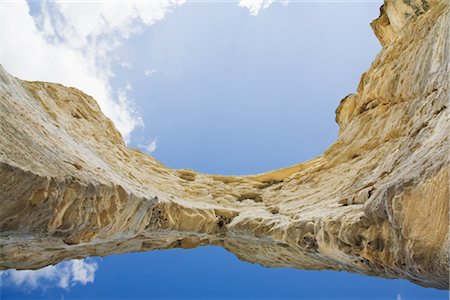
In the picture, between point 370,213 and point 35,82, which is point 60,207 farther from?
point 35,82

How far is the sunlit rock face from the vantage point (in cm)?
558

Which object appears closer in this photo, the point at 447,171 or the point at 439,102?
the point at 447,171

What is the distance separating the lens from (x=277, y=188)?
15.5 m

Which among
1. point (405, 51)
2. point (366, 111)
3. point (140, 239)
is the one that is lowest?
point (140, 239)

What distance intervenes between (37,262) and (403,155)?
959 cm

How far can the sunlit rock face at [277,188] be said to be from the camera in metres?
5.58

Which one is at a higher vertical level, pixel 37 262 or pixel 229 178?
pixel 229 178

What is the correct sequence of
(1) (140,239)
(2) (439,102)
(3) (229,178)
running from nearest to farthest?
(2) (439,102) → (1) (140,239) → (3) (229,178)

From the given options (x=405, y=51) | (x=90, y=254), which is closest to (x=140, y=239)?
(x=90, y=254)

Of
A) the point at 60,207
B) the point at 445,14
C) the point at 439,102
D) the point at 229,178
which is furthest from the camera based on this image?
the point at 229,178

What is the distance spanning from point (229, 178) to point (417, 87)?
9.02 meters

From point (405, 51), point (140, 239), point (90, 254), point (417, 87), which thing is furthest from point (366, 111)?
point (90, 254)

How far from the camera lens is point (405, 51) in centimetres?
1194

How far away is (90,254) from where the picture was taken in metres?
12.2
